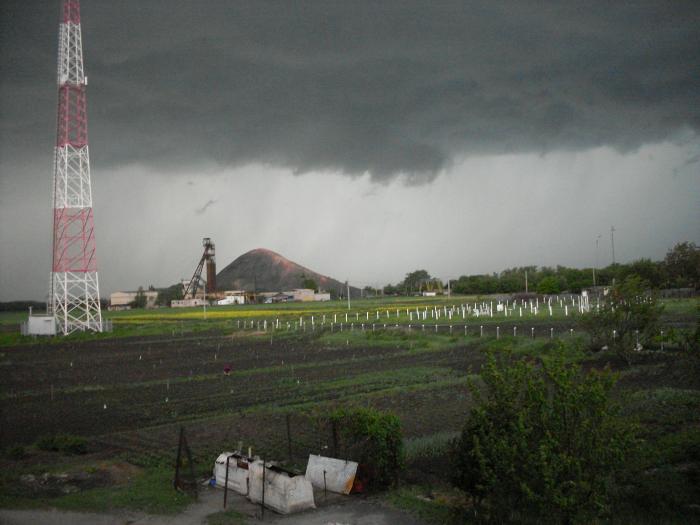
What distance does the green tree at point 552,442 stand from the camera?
8.78 metres

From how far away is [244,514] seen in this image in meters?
11.0

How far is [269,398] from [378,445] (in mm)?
10370

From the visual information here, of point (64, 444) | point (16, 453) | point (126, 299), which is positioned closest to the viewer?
point (16, 453)

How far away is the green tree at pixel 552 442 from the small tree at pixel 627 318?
20745 mm

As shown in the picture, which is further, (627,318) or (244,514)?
(627,318)

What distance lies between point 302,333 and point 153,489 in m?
39.4

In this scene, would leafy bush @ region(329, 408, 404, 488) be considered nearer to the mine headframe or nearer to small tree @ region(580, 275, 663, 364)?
small tree @ region(580, 275, 663, 364)

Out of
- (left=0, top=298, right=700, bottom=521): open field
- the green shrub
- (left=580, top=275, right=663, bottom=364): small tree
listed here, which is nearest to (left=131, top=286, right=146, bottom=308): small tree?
(left=0, top=298, right=700, bottom=521): open field

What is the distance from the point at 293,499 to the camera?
11.0 metres

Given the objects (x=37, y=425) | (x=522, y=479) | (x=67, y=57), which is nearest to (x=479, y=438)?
(x=522, y=479)

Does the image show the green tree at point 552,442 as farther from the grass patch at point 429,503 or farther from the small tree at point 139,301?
the small tree at point 139,301

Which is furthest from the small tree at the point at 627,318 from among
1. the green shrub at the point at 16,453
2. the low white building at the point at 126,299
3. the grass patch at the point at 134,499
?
the low white building at the point at 126,299

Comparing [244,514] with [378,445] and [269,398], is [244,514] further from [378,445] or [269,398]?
[269,398]

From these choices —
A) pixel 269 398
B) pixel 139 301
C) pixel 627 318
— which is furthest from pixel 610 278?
pixel 139 301
